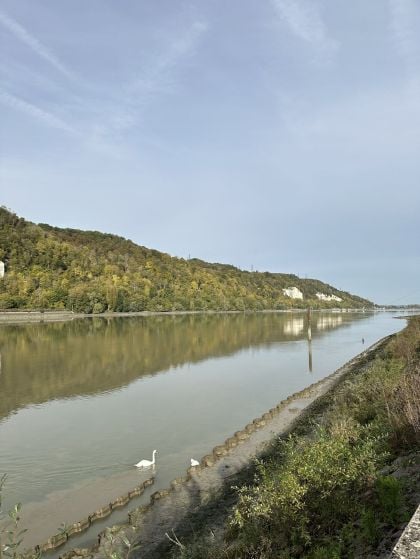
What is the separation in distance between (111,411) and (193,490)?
984 centimetres

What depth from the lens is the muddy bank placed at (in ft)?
28.5

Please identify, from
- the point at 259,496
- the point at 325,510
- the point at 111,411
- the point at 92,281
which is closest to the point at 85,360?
the point at 111,411

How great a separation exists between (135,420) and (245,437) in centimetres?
534

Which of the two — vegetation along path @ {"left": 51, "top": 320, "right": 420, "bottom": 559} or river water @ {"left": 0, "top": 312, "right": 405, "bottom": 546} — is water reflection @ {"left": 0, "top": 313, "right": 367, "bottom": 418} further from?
vegetation along path @ {"left": 51, "top": 320, "right": 420, "bottom": 559}

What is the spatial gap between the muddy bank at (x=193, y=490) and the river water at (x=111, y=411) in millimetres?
682

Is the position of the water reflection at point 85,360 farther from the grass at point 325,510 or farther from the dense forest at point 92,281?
the dense forest at point 92,281

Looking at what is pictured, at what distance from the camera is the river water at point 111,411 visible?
11.8 meters

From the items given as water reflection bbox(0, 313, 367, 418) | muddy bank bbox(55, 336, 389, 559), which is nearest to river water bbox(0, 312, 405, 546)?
water reflection bbox(0, 313, 367, 418)

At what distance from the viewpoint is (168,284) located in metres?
161

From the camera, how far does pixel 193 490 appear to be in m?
11.2

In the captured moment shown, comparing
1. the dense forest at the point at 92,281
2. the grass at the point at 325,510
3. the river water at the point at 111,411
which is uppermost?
the dense forest at the point at 92,281

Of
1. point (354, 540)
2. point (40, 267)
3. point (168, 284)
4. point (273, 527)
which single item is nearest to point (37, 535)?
point (273, 527)

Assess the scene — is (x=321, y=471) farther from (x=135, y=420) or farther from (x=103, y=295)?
(x=103, y=295)

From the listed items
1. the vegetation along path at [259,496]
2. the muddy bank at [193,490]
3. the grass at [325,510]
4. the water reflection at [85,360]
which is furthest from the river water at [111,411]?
the grass at [325,510]
